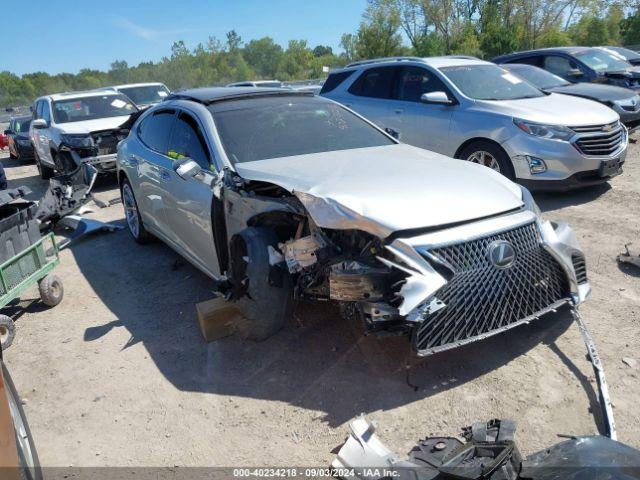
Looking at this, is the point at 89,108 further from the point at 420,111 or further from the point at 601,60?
the point at 601,60

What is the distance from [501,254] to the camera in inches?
126

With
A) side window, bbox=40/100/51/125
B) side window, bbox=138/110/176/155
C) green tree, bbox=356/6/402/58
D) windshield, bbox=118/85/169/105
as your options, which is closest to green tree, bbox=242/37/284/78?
green tree, bbox=356/6/402/58

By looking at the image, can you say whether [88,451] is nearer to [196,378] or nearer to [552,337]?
[196,378]

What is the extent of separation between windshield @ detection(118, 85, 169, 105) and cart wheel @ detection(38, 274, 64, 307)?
10.9m

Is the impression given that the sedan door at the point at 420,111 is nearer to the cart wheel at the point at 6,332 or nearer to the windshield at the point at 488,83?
the windshield at the point at 488,83

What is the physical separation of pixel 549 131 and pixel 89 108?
30.2 feet

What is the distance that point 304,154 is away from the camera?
4.32m

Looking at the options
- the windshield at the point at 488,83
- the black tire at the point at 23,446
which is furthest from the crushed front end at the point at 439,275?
the windshield at the point at 488,83

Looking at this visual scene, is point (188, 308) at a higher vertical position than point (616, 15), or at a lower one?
lower

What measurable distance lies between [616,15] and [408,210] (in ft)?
181

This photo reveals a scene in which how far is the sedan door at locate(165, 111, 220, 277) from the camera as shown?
429 cm

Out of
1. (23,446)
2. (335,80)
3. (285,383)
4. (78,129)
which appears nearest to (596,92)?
(335,80)

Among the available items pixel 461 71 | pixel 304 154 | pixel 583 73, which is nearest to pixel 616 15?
pixel 583 73

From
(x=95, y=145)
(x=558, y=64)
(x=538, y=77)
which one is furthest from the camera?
(x=558, y=64)
